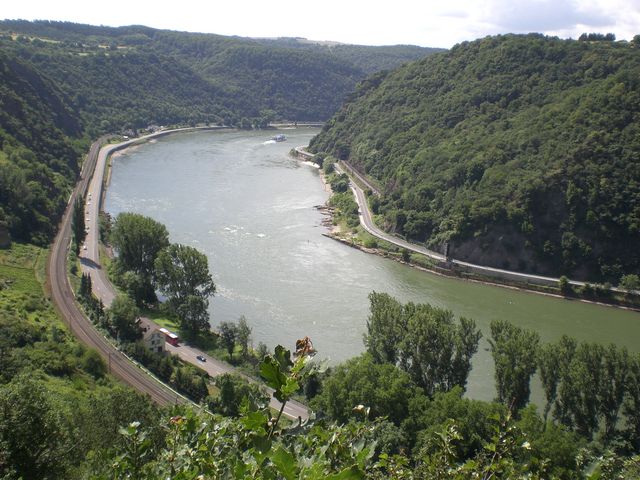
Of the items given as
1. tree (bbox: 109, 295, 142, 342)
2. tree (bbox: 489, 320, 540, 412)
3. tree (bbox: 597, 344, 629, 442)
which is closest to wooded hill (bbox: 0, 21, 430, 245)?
tree (bbox: 109, 295, 142, 342)

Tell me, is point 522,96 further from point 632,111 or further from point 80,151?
point 80,151

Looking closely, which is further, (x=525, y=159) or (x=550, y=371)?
(x=525, y=159)

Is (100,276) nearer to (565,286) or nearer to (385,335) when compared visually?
(385,335)

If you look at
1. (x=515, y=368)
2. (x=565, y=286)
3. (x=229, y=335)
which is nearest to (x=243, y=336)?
(x=229, y=335)

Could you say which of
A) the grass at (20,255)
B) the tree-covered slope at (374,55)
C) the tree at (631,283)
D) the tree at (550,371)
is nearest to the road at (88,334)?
the grass at (20,255)

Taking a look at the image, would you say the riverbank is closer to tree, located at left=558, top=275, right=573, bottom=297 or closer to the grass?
tree, located at left=558, top=275, right=573, bottom=297

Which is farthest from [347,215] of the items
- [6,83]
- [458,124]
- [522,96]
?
[6,83]

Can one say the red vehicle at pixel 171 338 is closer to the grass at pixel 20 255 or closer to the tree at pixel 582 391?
the grass at pixel 20 255
